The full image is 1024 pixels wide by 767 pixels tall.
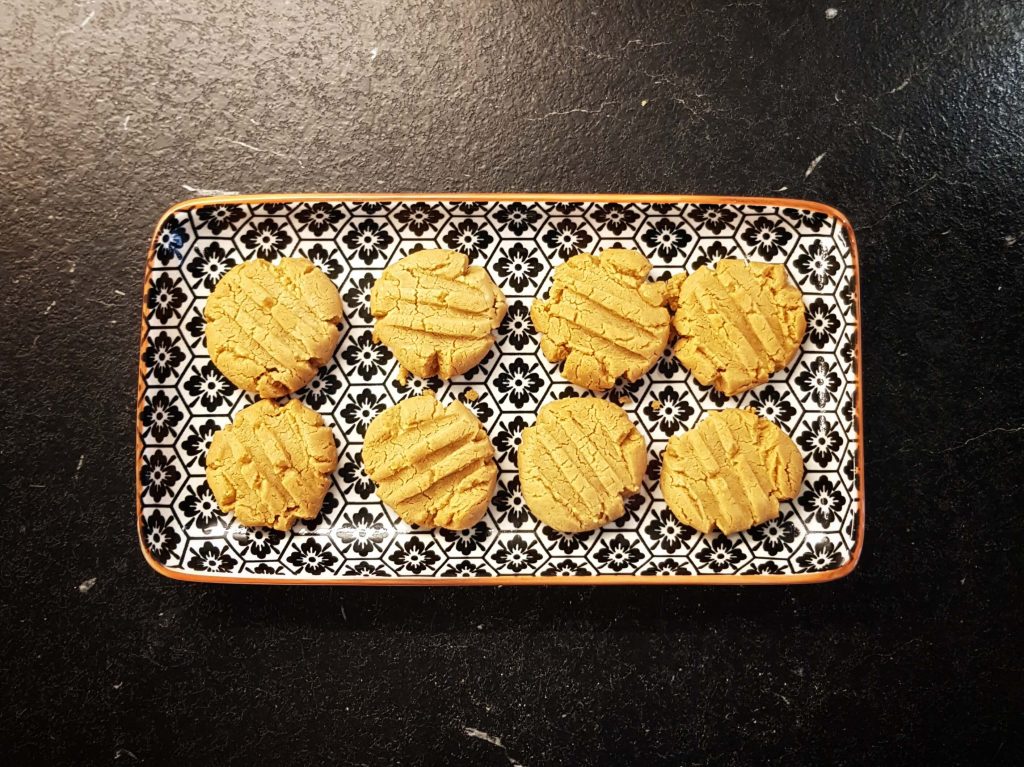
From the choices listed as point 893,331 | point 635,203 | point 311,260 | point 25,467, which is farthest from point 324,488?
point 893,331

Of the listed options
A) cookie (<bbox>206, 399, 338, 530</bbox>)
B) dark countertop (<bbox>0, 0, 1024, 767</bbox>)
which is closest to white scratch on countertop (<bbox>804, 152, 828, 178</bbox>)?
dark countertop (<bbox>0, 0, 1024, 767</bbox>)

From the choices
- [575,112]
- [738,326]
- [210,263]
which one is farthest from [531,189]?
[210,263]

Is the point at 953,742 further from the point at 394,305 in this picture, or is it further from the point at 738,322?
the point at 394,305

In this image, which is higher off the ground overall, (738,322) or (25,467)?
(738,322)

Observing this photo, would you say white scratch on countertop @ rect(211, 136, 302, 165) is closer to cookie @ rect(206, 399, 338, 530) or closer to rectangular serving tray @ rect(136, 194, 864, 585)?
rectangular serving tray @ rect(136, 194, 864, 585)

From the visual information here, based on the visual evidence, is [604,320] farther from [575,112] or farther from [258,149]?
[258,149]

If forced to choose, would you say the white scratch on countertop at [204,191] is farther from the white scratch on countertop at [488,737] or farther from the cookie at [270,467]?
the white scratch on countertop at [488,737]
